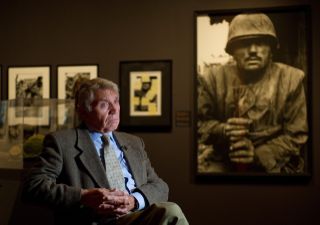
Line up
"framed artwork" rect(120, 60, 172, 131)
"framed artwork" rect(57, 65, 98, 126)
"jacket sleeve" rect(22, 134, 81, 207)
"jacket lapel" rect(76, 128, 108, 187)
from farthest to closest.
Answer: "framed artwork" rect(57, 65, 98, 126) → "framed artwork" rect(120, 60, 172, 131) → "jacket lapel" rect(76, 128, 108, 187) → "jacket sleeve" rect(22, 134, 81, 207)

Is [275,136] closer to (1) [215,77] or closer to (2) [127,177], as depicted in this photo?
(1) [215,77]

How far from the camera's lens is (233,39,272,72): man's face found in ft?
9.74

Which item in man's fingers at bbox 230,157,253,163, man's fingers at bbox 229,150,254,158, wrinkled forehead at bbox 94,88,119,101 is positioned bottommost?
man's fingers at bbox 230,157,253,163

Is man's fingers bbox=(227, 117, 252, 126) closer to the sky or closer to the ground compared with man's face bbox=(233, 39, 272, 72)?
closer to the ground

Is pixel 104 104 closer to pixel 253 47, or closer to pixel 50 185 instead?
pixel 50 185

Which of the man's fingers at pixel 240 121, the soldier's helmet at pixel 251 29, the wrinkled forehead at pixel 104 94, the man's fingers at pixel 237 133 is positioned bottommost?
the man's fingers at pixel 237 133

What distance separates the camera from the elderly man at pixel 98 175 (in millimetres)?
1757

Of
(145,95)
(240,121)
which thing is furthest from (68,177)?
(240,121)

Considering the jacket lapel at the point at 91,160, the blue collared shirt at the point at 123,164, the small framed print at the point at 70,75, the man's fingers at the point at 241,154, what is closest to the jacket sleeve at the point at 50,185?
the jacket lapel at the point at 91,160

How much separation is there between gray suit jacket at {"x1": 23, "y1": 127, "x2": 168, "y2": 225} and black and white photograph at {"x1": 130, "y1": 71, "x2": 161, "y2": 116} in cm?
107

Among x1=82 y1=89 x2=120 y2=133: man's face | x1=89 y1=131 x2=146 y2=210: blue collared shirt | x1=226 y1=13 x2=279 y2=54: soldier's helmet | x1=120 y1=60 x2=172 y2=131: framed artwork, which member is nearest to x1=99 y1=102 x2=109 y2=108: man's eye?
x1=82 y1=89 x2=120 y2=133: man's face

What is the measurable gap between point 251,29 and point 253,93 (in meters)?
0.51

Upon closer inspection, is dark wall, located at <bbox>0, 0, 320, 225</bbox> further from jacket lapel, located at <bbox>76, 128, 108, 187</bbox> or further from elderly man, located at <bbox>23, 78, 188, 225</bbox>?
jacket lapel, located at <bbox>76, 128, 108, 187</bbox>

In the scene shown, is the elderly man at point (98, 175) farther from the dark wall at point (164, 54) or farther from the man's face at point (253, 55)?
the man's face at point (253, 55)
